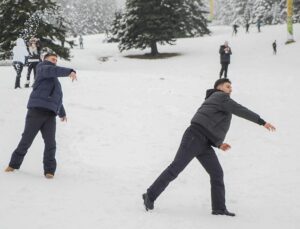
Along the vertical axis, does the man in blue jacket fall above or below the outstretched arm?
below

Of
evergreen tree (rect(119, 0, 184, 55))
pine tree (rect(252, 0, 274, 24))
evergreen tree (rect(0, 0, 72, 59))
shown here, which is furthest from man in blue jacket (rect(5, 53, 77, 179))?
pine tree (rect(252, 0, 274, 24))

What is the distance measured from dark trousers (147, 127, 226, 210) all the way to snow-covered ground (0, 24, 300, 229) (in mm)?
323

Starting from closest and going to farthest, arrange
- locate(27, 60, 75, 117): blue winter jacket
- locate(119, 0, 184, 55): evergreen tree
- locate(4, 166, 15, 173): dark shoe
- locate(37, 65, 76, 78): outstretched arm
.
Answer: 1. locate(37, 65, 76, 78): outstretched arm
2. locate(27, 60, 75, 117): blue winter jacket
3. locate(4, 166, 15, 173): dark shoe
4. locate(119, 0, 184, 55): evergreen tree

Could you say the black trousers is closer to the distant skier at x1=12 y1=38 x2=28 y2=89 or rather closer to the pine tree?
the distant skier at x1=12 y1=38 x2=28 y2=89

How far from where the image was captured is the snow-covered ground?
5.79m

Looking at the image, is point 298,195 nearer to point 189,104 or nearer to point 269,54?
point 189,104

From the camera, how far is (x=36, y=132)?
6984 mm

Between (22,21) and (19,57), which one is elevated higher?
(22,21)

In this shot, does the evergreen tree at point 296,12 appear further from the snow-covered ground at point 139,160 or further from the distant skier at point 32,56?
the distant skier at point 32,56

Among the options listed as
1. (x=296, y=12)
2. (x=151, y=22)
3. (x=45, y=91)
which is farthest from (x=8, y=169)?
(x=296, y=12)

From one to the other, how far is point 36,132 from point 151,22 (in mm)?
29446

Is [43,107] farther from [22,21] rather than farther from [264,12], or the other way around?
[264,12]

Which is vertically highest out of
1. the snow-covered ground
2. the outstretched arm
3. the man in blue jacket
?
the outstretched arm

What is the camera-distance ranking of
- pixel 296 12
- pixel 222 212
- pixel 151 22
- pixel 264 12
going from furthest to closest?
pixel 264 12
pixel 296 12
pixel 151 22
pixel 222 212
